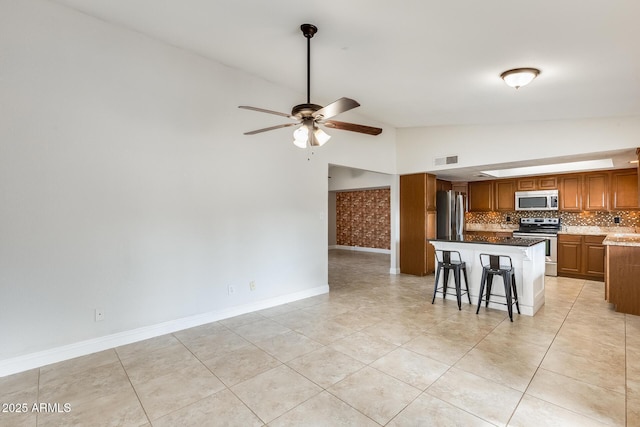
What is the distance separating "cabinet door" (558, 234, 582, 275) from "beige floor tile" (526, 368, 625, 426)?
4769 mm

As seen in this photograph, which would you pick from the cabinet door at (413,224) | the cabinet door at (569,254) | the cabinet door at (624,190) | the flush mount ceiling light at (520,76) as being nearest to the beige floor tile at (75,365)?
the flush mount ceiling light at (520,76)

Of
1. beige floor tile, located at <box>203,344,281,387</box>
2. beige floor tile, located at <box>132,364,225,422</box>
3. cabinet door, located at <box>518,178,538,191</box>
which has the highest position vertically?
cabinet door, located at <box>518,178,538,191</box>

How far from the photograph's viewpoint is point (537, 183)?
6762mm

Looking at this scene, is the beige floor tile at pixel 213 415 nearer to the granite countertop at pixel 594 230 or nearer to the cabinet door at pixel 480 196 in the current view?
the granite countertop at pixel 594 230

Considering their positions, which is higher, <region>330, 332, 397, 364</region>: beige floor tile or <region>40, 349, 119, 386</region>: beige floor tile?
<region>330, 332, 397, 364</region>: beige floor tile

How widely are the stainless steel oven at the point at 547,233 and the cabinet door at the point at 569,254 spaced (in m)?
0.08

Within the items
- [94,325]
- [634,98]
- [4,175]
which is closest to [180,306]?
[94,325]

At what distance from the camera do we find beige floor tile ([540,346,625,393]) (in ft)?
7.84

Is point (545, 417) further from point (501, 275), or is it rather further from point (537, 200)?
point (537, 200)

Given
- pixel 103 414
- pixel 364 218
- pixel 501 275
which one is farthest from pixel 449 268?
pixel 364 218

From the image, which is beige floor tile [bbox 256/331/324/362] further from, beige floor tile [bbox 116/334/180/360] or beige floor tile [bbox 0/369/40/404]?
beige floor tile [bbox 0/369/40/404]

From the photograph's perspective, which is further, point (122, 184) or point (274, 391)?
point (122, 184)

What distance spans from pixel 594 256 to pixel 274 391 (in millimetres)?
6640

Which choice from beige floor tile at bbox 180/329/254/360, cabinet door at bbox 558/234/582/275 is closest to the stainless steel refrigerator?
cabinet door at bbox 558/234/582/275
